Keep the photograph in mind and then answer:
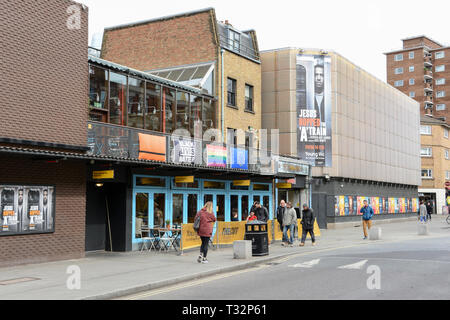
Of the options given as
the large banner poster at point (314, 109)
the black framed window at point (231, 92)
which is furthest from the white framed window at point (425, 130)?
the black framed window at point (231, 92)

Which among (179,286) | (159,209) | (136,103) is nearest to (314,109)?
(136,103)

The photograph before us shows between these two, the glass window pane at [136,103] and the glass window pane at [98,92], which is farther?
the glass window pane at [136,103]

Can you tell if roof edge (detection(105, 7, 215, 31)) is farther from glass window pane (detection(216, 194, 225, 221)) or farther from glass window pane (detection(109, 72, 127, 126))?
glass window pane (detection(216, 194, 225, 221))

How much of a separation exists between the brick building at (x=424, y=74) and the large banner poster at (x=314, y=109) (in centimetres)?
6032

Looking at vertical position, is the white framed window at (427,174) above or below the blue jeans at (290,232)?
above

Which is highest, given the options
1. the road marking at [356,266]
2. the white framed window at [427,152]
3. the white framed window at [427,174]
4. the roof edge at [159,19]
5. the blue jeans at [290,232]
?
the roof edge at [159,19]

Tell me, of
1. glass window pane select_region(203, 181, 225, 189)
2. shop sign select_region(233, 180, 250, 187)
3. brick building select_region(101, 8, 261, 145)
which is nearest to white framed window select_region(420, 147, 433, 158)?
brick building select_region(101, 8, 261, 145)

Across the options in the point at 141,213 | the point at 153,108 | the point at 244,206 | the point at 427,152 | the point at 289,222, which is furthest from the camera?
the point at 427,152

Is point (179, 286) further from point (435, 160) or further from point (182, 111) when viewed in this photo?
point (435, 160)

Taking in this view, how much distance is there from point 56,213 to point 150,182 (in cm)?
459

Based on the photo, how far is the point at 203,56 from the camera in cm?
2642

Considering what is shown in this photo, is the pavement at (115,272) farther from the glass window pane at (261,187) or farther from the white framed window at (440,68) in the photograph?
the white framed window at (440,68)

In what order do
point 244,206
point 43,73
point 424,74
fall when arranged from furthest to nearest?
point 424,74
point 244,206
point 43,73

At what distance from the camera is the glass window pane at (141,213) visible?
60.6 ft
